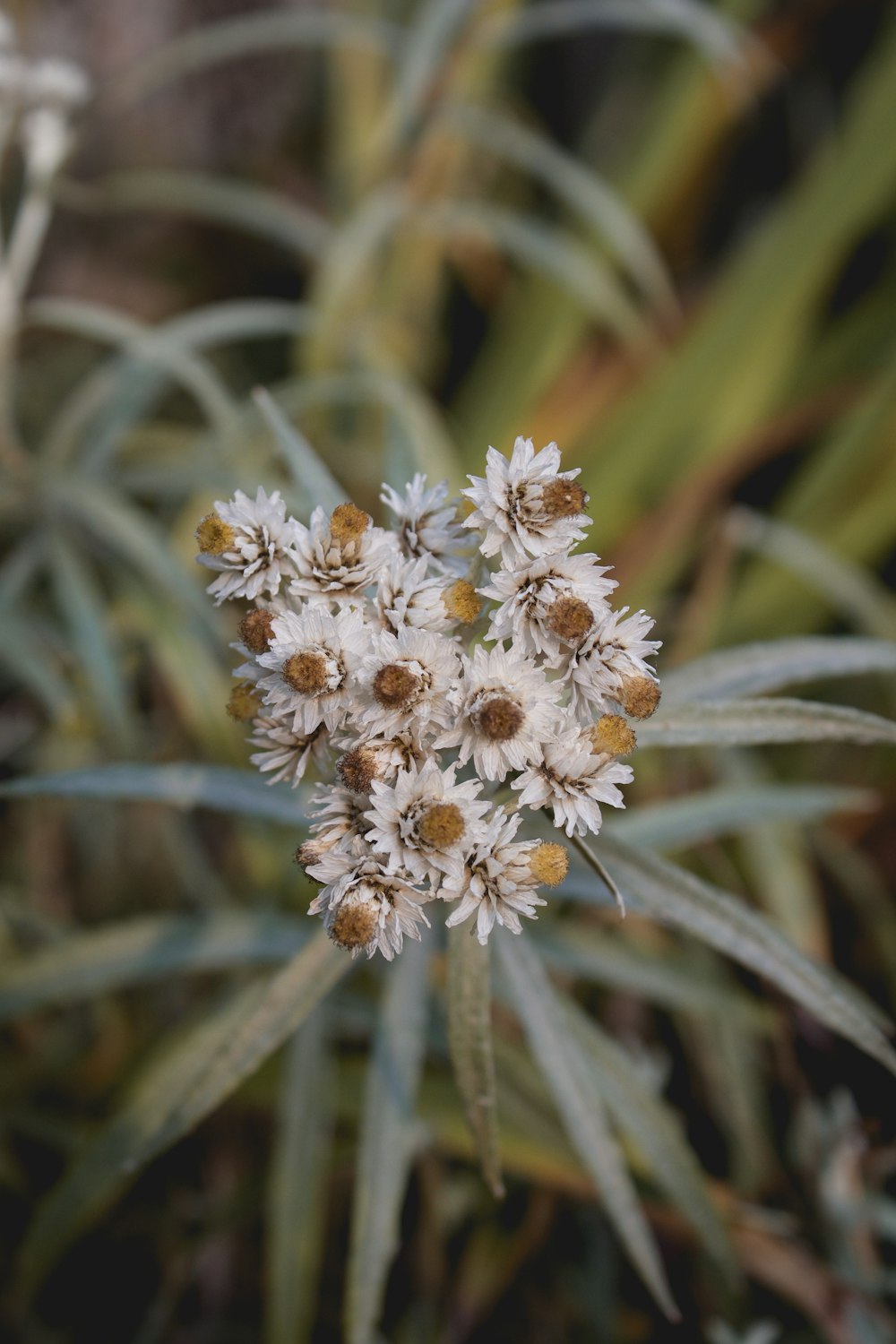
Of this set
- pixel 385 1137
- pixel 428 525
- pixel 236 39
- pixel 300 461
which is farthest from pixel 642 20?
pixel 385 1137

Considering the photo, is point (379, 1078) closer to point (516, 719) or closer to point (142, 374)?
point (516, 719)

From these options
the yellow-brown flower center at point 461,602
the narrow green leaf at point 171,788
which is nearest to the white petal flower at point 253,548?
the yellow-brown flower center at point 461,602

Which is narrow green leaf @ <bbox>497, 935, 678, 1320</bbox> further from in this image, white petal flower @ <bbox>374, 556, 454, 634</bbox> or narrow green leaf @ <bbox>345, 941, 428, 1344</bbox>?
white petal flower @ <bbox>374, 556, 454, 634</bbox>

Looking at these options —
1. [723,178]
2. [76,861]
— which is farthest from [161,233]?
[76,861]

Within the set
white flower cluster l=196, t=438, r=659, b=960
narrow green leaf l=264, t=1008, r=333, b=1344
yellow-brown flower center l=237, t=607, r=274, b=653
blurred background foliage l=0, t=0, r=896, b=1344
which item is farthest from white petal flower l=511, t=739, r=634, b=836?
narrow green leaf l=264, t=1008, r=333, b=1344

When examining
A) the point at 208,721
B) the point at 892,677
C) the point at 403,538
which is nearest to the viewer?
the point at 403,538
